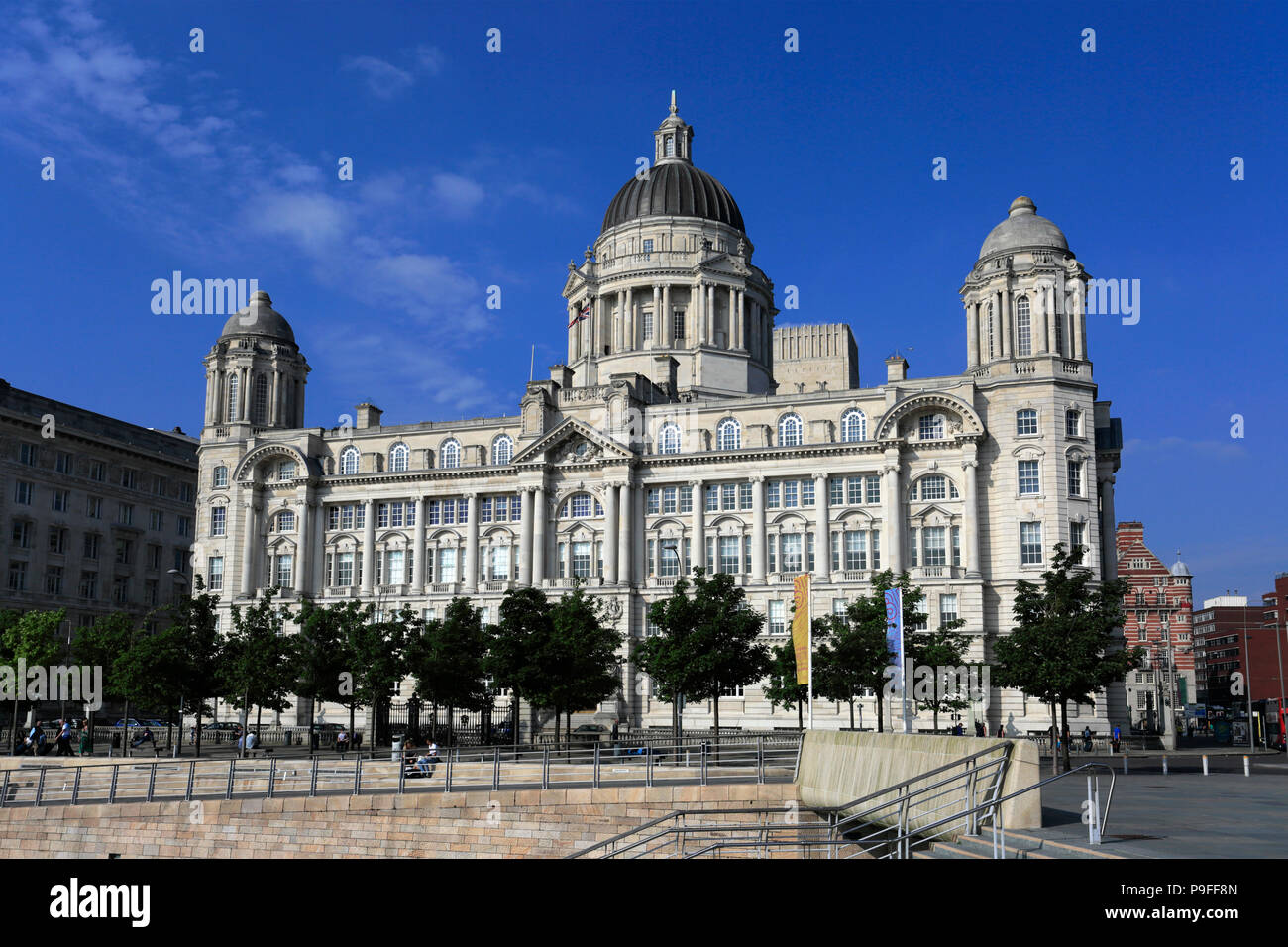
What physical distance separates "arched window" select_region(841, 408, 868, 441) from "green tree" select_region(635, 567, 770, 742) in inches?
981

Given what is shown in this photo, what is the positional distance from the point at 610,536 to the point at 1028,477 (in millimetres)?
27620

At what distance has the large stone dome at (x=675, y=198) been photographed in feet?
357

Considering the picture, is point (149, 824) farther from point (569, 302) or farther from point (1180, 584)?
point (1180, 584)

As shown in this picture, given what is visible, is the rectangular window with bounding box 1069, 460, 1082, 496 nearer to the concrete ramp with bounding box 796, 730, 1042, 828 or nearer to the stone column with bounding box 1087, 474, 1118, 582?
the stone column with bounding box 1087, 474, 1118, 582

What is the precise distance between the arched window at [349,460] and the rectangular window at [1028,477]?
4890cm

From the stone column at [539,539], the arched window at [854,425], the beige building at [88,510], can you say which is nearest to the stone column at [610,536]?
the stone column at [539,539]

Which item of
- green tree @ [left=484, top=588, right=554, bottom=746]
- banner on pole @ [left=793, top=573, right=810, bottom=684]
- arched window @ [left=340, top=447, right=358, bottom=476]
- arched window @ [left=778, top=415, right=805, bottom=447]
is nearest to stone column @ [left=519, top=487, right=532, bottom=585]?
arched window @ [left=340, top=447, right=358, bottom=476]

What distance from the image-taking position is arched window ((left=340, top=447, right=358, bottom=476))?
3743 inches

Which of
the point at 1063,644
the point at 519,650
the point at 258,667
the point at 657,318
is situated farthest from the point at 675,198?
the point at 1063,644

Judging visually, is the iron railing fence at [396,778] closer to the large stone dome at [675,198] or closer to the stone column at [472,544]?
the stone column at [472,544]

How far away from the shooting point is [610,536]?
84875 mm

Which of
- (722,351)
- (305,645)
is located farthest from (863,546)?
(305,645)

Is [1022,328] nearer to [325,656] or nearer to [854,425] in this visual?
[854,425]
